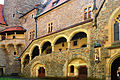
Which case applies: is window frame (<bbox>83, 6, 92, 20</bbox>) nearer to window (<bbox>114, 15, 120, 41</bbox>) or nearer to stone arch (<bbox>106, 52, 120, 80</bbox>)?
window (<bbox>114, 15, 120, 41</bbox>)

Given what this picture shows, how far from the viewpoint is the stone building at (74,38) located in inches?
493

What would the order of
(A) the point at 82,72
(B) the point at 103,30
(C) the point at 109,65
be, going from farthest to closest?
(A) the point at 82,72 < (B) the point at 103,30 < (C) the point at 109,65

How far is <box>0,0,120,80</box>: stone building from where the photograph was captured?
493 inches

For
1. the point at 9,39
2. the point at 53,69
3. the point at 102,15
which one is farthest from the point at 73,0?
the point at 9,39

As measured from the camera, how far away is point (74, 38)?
65.0ft

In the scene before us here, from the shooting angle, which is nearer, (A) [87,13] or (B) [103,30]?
(B) [103,30]

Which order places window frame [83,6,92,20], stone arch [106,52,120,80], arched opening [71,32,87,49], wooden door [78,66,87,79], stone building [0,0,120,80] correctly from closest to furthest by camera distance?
stone arch [106,52,120,80] < stone building [0,0,120,80] < wooden door [78,66,87,79] < window frame [83,6,92,20] < arched opening [71,32,87,49]

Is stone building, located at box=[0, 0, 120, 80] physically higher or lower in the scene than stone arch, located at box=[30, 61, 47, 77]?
higher

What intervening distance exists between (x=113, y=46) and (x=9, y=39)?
18485mm

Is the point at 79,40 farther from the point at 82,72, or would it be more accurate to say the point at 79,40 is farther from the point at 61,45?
the point at 82,72

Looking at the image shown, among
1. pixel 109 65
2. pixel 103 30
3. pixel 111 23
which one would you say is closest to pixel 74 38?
pixel 103 30

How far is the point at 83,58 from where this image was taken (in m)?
14.4

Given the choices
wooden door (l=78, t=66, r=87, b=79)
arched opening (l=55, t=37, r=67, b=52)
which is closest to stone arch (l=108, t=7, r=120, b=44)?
wooden door (l=78, t=66, r=87, b=79)

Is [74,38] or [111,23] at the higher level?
[111,23]
